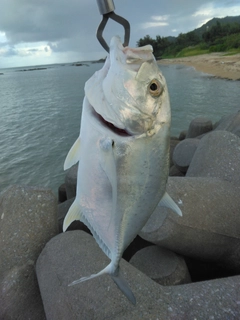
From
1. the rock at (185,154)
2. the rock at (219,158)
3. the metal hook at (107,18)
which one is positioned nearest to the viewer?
the metal hook at (107,18)

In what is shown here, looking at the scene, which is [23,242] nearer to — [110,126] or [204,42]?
[110,126]

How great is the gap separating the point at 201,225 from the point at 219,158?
1396 mm

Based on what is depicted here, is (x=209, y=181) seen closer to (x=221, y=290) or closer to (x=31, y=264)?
(x=221, y=290)

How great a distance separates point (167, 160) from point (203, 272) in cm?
318

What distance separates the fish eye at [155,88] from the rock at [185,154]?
4.64 metres

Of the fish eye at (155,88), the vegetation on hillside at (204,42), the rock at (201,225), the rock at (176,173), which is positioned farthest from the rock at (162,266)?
the vegetation on hillside at (204,42)

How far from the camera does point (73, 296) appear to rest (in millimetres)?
2902

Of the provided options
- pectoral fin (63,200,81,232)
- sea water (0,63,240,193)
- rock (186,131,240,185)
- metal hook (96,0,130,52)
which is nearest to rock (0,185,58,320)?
pectoral fin (63,200,81,232)

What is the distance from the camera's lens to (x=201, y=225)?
12.1 feet

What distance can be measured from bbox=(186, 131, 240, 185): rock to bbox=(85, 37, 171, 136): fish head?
9.73ft

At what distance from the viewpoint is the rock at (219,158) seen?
443 cm

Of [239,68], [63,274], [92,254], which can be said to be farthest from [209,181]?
[239,68]

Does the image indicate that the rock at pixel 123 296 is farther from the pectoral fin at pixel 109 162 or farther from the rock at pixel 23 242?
the pectoral fin at pixel 109 162

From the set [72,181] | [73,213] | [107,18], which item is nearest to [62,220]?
[72,181]
